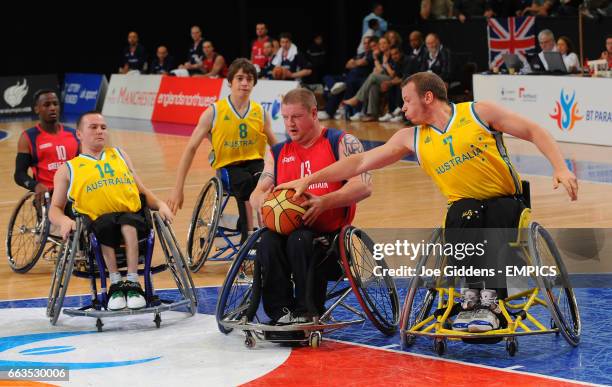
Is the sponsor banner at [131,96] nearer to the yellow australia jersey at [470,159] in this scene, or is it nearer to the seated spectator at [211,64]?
the seated spectator at [211,64]

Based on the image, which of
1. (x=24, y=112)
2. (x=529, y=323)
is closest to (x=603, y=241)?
(x=529, y=323)

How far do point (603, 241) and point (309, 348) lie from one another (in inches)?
129

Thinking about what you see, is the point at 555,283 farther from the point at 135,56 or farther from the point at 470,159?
the point at 135,56

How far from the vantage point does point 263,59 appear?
19.8 m

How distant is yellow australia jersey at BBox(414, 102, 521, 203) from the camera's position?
17.3ft

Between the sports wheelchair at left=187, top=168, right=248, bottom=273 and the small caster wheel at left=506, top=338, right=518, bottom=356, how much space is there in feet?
9.11

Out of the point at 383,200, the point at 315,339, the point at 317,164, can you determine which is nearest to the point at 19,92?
the point at 383,200

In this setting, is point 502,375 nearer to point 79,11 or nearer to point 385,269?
point 385,269

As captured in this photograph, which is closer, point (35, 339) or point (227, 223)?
point (35, 339)

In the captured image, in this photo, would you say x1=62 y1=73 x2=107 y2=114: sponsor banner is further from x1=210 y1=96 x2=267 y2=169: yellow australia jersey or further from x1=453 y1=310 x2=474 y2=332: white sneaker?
x1=453 y1=310 x2=474 y2=332: white sneaker

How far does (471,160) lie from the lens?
17.3 feet

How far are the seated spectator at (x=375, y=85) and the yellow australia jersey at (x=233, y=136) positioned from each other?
9610 millimetres

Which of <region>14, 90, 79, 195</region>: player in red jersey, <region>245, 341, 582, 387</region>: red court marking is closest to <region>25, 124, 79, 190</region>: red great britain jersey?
<region>14, 90, 79, 195</region>: player in red jersey

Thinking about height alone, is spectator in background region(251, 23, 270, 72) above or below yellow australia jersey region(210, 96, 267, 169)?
above
